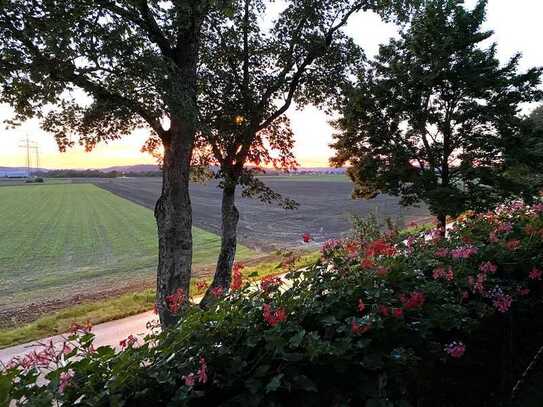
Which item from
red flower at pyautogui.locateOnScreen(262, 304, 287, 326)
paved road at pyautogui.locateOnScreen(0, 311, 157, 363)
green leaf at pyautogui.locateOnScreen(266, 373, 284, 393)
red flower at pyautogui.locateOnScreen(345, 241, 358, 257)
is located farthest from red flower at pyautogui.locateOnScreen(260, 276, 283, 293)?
paved road at pyautogui.locateOnScreen(0, 311, 157, 363)

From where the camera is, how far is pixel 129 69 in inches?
272

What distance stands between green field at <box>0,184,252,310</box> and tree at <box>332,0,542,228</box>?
9638 mm

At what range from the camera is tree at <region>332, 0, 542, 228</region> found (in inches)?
457

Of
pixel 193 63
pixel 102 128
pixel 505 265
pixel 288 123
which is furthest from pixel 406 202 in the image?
pixel 505 265

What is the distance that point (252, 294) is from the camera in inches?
93.1

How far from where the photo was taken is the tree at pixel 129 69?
6.20 m

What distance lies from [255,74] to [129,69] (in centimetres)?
445

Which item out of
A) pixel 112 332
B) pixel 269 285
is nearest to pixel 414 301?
pixel 269 285

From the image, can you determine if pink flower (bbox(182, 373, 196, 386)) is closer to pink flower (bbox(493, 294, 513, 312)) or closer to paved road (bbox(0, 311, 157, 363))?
pink flower (bbox(493, 294, 513, 312))

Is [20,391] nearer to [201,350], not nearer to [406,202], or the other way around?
[201,350]

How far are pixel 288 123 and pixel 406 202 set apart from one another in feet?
14.5

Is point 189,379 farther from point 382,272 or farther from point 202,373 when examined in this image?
point 382,272

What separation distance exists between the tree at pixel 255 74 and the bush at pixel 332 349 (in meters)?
7.10

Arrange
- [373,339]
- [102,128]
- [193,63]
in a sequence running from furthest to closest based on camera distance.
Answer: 1. [102,128]
2. [193,63]
3. [373,339]
